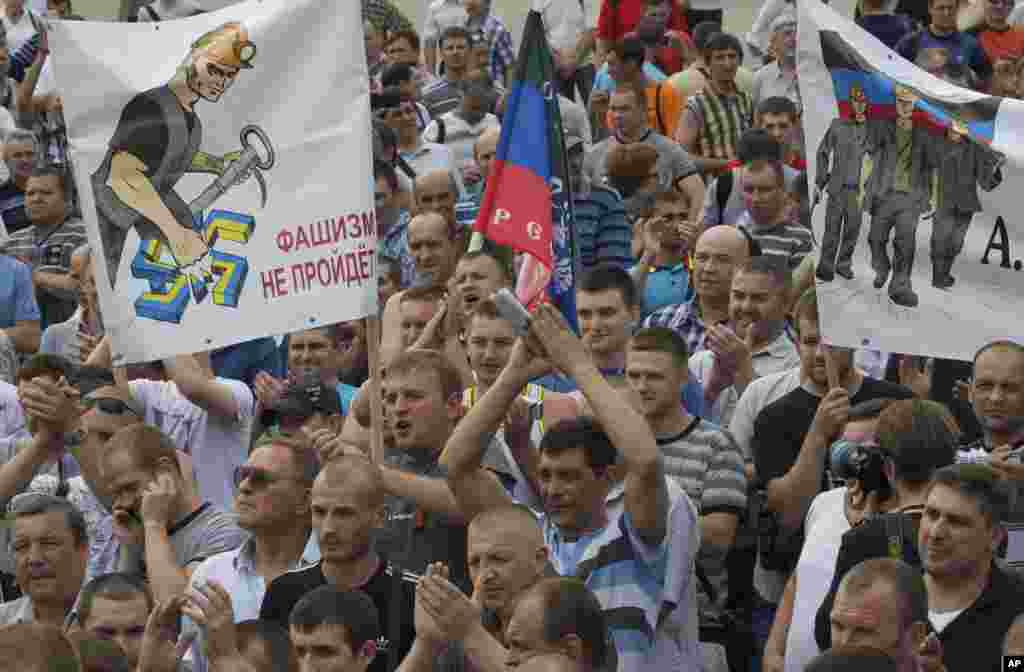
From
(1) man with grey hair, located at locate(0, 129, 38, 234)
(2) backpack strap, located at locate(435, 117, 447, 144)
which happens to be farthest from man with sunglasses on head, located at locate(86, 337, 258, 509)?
(1) man with grey hair, located at locate(0, 129, 38, 234)

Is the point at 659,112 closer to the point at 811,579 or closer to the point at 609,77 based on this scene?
the point at 609,77

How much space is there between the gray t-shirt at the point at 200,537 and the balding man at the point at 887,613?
2.66 m

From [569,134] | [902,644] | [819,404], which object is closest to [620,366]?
[819,404]

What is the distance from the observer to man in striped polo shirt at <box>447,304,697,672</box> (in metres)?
7.57

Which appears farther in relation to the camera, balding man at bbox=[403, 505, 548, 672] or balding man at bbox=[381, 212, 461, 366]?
balding man at bbox=[381, 212, 461, 366]

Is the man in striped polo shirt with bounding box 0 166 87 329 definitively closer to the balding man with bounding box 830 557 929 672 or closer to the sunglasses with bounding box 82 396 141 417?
the sunglasses with bounding box 82 396 141 417

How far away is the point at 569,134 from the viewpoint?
1367cm

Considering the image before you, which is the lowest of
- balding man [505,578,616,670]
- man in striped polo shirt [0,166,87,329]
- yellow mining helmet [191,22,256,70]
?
man in striped polo shirt [0,166,87,329]

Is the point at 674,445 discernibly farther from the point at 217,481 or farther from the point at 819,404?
the point at 217,481

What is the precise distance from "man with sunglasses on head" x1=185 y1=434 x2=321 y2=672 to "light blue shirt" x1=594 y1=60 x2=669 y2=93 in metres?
8.16

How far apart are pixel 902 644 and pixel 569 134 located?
7.32 m

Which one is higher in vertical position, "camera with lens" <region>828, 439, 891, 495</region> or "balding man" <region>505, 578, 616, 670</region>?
"balding man" <region>505, 578, 616, 670</region>

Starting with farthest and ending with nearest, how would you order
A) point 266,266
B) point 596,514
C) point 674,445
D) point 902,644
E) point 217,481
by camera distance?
point 217,481 → point 266,266 → point 674,445 → point 596,514 → point 902,644

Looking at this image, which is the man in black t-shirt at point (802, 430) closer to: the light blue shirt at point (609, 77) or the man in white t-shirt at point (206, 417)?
the man in white t-shirt at point (206, 417)
